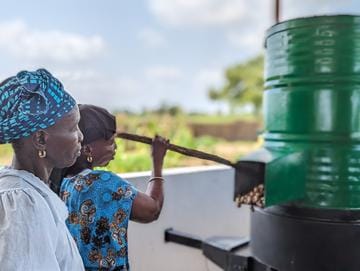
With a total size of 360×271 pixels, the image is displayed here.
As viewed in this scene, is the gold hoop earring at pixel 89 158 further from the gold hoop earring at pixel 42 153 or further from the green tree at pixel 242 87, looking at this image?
the green tree at pixel 242 87

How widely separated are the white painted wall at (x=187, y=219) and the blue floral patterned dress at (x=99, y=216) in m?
0.74

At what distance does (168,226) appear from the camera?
2451 millimetres

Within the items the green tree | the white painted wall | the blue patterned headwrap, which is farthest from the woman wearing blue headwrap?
the green tree

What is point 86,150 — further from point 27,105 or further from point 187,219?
point 187,219

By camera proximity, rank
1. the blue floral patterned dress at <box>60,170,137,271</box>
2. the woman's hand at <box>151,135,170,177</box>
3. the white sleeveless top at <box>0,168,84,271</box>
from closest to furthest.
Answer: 1. the white sleeveless top at <box>0,168,84,271</box>
2. the blue floral patterned dress at <box>60,170,137,271</box>
3. the woman's hand at <box>151,135,170,177</box>

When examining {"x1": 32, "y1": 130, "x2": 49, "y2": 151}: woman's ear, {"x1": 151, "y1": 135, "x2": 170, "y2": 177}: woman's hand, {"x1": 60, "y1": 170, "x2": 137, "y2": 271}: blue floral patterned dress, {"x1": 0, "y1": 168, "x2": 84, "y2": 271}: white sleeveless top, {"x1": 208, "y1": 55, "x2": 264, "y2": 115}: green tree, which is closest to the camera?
{"x1": 0, "y1": 168, "x2": 84, "y2": 271}: white sleeveless top

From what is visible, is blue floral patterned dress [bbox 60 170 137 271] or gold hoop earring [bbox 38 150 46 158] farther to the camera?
blue floral patterned dress [bbox 60 170 137 271]

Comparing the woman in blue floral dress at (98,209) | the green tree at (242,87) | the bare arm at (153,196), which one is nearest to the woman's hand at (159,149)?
the bare arm at (153,196)

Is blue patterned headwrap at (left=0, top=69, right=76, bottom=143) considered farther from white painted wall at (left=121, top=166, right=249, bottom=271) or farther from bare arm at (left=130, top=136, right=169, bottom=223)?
white painted wall at (left=121, top=166, right=249, bottom=271)

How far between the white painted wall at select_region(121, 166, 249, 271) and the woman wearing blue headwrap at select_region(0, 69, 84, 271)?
1119 mm

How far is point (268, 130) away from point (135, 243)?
35.7 inches

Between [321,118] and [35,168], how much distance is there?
1.16m

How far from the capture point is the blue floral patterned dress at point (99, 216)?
4.62ft

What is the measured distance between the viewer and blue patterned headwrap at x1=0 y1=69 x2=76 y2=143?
3.19 feet
